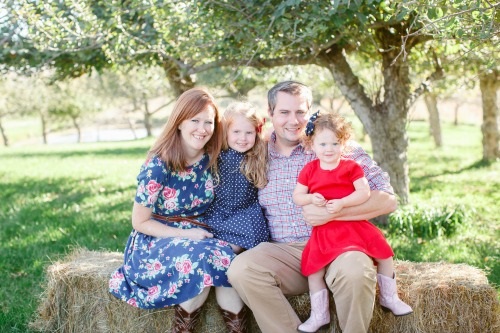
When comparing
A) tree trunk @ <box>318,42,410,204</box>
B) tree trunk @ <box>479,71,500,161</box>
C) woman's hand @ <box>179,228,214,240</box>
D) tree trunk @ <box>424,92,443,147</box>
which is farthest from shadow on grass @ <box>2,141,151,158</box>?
woman's hand @ <box>179,228,214,240</box>

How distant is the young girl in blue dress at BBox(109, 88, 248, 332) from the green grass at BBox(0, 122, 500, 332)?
1.22 m

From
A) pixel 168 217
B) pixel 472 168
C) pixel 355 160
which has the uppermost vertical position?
pixel 355 160

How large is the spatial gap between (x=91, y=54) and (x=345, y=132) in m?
5.70

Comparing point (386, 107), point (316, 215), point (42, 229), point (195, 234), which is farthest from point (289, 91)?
point (42, 229)

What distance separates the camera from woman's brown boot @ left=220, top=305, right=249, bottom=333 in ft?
12.3

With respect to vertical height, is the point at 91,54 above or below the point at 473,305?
above

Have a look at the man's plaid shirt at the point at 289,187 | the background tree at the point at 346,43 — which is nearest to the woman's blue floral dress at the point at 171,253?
the man's plaid shirt at the point at 289,187

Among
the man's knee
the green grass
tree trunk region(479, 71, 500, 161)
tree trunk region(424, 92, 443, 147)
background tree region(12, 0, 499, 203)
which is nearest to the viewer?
the man's knee

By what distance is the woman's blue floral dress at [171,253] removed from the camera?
3.70m

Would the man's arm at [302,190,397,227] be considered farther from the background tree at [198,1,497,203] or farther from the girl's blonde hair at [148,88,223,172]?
the background tree at [198,1,497,203]

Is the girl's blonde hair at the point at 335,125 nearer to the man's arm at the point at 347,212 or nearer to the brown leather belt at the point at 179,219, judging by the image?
the man's arm at the point at 347,212

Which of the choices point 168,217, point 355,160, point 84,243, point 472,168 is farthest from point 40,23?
point 472,168

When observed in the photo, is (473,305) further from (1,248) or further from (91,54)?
(91,54)

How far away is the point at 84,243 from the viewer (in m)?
6.55
